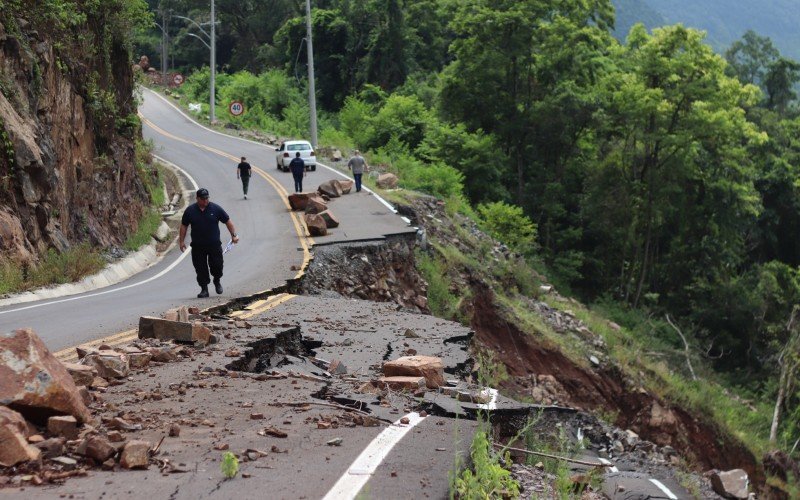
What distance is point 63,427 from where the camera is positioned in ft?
20.9

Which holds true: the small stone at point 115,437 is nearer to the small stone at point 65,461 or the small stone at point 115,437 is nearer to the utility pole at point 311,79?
the small stone at point 65,461

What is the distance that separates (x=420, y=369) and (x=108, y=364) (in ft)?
9.99

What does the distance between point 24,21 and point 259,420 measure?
17101mm

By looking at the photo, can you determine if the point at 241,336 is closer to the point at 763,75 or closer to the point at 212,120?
the point at 212,120

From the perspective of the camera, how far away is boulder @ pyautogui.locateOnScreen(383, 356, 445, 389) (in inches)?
388

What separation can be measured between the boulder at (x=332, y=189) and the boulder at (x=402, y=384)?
77.6 ft

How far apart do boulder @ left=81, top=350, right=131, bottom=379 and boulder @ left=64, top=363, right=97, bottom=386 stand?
36 centimetres

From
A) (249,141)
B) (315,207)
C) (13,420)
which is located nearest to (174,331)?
(13,420)

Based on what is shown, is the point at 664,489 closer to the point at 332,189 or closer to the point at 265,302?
the point at 265,302

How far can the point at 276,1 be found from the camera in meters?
85.6

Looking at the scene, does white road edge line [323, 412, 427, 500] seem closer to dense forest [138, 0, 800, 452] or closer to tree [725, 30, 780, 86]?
dense forest [138, 0, 800, 452]

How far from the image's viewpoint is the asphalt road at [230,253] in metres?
13.4

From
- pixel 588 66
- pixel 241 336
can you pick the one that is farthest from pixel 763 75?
pixel 241 336

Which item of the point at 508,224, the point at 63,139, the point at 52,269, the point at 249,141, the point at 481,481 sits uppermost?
the point at 63,139
